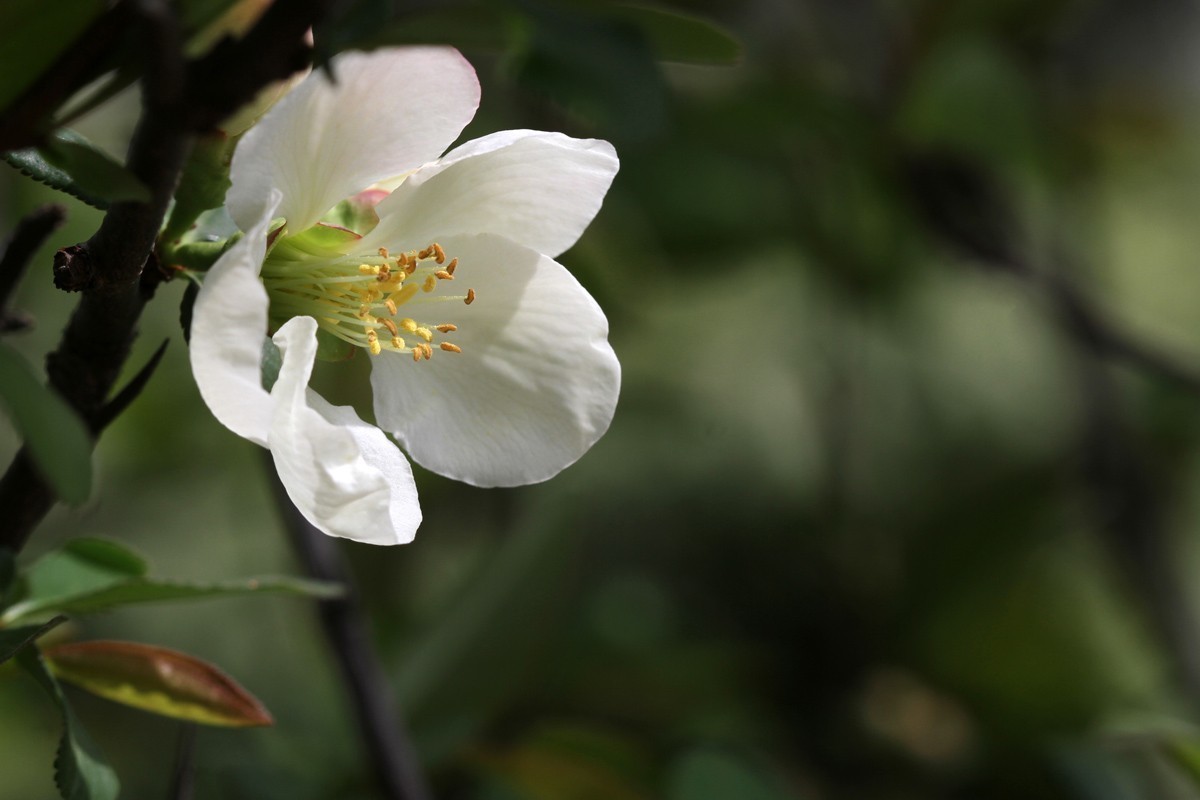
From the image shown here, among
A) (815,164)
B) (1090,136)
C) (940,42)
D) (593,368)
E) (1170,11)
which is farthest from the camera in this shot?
(1170,11)

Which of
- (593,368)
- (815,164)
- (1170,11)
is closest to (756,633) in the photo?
(815,164)

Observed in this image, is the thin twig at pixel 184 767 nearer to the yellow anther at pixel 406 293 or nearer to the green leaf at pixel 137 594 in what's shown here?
the green leaf at pixel 137 594

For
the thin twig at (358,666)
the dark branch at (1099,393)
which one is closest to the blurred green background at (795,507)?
the dark branch at (1099,393)

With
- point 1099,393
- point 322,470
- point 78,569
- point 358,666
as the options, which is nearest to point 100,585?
point 78,569

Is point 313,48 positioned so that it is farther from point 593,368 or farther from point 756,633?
point 756,633

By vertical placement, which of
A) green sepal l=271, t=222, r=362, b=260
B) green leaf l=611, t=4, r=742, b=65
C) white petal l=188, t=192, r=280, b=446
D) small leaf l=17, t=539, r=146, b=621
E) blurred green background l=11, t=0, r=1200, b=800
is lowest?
blurred green background l=11, t=0, r=1200, b=800

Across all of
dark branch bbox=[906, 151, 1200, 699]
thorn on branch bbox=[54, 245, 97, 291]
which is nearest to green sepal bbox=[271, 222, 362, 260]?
thorn on branch bbox=[54, 245, 97, 291]

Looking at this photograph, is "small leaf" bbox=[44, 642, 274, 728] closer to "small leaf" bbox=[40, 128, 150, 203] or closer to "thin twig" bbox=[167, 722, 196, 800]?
"thin twig" bbox=[167, 722, 196, 800]
